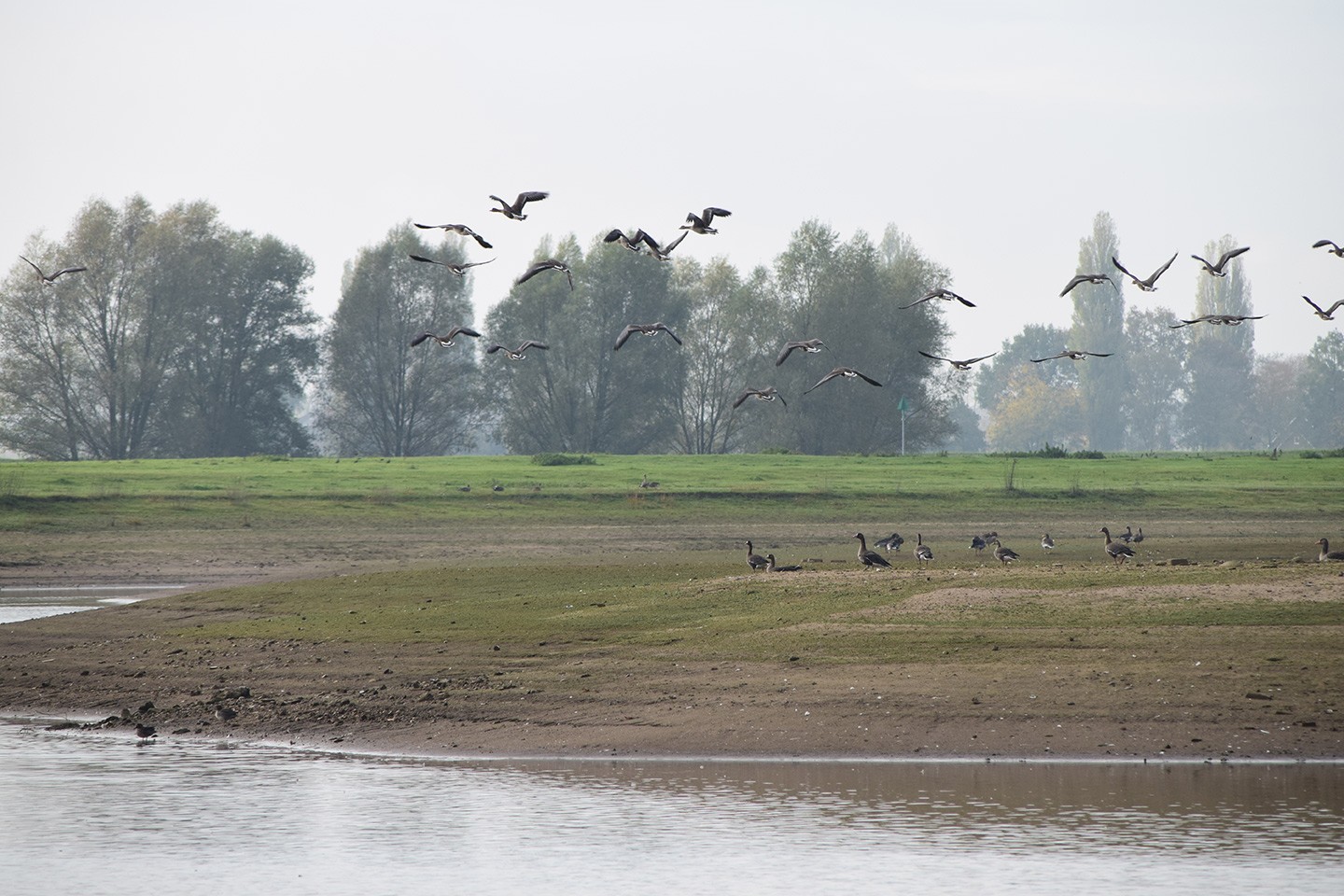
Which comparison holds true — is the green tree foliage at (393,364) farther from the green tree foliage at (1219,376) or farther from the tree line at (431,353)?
the green tree foliage at (1219,376)

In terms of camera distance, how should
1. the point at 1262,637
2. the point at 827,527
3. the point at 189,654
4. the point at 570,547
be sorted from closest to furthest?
1. the point at 1262,637
2. the point at 189,654
3. the point at 570,547
4. the point at 827,527

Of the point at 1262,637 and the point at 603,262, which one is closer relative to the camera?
the point at 1262,637

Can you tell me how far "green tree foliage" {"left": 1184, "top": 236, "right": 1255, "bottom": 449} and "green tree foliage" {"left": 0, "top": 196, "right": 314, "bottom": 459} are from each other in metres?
103

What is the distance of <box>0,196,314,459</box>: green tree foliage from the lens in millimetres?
81750

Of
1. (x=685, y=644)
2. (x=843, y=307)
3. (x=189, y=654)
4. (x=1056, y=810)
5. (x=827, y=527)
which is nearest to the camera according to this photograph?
(x=1056, y=810)

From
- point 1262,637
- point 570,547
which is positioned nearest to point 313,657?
point 1262,637

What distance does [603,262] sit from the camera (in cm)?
9288

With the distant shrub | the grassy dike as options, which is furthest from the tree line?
the grassy dike

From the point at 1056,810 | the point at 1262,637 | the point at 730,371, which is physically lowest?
the point at 1056,810

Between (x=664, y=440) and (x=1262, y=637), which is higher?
(x=664, y=440)

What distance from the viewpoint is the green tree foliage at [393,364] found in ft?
299

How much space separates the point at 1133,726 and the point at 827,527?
27.0 metres

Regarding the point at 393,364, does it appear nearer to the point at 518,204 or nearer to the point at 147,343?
the point at 147,343

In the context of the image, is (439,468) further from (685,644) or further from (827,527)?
(685,644)
